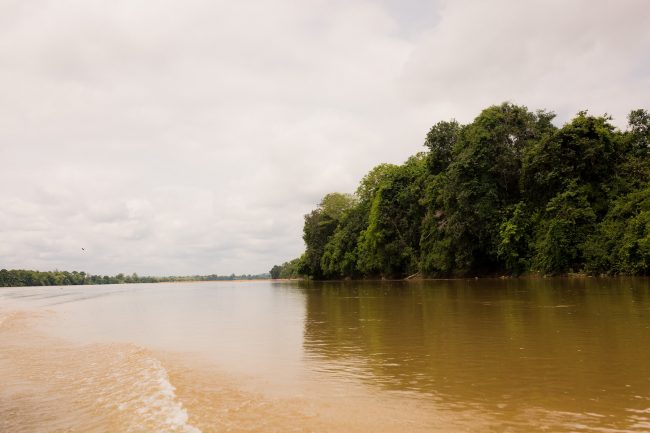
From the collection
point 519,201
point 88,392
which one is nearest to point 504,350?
point 88,392

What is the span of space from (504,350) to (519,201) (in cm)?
3941

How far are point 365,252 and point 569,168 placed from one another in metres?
32.9

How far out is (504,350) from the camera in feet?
29.4

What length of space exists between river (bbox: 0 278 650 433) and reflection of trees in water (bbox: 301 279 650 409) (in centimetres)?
4

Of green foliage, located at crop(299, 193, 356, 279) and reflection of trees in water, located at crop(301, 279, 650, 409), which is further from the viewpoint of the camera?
green foliage, located at crop(299, 193, 356, 279)

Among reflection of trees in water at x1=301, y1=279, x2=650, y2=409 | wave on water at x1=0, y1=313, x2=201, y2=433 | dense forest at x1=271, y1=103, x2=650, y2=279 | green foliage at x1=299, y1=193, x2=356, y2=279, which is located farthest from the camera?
green foliage at x1=299, y1=193, x2=356, y2=279

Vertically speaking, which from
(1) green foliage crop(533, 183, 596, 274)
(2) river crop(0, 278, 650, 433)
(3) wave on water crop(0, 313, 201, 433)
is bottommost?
(3) wave on water crop(0, 313, 201, 433)

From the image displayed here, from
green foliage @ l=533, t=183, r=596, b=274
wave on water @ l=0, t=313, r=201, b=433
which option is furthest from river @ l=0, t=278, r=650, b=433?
green foliage @ l=533, t=183, r=596, b=274

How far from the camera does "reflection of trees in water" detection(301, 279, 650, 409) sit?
6.37 metres

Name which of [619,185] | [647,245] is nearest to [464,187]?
[619,185]

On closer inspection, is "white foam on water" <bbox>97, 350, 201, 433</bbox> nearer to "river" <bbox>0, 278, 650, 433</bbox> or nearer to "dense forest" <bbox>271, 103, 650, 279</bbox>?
"river" <bbox>0, 278, 650, 433</bbox>

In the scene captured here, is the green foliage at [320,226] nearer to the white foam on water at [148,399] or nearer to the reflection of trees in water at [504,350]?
the reflection of trees in water at [504,350]

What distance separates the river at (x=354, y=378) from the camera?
545 cm

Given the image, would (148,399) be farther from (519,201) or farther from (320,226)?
(320,226)
